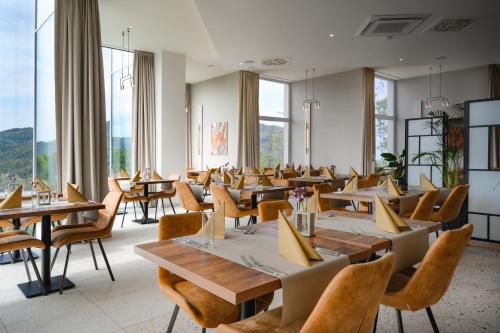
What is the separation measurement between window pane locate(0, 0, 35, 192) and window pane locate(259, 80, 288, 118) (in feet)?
22.9

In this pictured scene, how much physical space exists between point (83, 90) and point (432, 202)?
4.89m

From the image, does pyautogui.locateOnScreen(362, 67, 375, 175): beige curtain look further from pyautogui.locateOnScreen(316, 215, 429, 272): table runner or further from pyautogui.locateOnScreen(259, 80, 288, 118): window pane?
pyautogui.locateOnScreen(316, 215, 429, 272): table runner

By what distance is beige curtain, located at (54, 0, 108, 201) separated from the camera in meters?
5.10

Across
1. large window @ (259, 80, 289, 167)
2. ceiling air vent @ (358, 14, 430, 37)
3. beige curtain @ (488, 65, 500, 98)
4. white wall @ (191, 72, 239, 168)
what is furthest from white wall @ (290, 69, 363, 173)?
ceiling air vent @ (358, 14, 430, 37)

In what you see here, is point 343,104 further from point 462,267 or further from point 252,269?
point 252,269

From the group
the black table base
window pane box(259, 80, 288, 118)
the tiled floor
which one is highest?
window pane box(259, 80, 288, 118)

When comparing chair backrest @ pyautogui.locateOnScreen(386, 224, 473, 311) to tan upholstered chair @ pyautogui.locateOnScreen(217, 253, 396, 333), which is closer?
tan upholstered chair @ pyautogui.locateOnScreen(217, 253, 396, 333)

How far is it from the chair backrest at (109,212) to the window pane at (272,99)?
8684 mm

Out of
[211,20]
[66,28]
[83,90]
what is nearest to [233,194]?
[83,90]

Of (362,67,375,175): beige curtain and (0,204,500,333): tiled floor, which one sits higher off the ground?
(362,67,375,175): beige curtain

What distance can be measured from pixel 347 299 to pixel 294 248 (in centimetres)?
41

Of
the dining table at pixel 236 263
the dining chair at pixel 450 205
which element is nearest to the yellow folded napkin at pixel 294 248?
the dining table at pixel 236 263

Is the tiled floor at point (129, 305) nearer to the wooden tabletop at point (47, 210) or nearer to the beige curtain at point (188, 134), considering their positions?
the wooden tabletop at point (47, 210)

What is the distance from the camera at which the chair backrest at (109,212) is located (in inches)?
136
